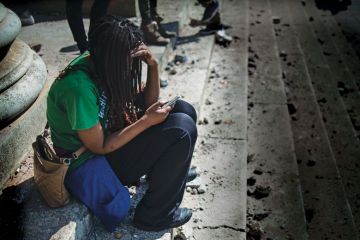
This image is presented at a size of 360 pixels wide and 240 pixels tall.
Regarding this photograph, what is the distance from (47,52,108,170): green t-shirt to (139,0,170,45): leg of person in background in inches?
116

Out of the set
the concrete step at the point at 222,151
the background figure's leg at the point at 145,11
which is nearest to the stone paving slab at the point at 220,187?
the concrete step at the point at 222,151

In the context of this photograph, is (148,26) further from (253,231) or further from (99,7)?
(253,231)

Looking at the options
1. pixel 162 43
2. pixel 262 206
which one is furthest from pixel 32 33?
pixel 262 206

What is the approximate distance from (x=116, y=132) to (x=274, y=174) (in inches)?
78.3

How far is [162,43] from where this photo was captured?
540 cm

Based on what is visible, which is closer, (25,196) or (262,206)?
(25,196)

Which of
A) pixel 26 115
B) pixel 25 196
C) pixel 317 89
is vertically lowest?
pixel 317 89

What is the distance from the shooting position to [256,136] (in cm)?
441

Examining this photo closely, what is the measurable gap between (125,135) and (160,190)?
49 cm

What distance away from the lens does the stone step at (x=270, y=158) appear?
3.31 metres

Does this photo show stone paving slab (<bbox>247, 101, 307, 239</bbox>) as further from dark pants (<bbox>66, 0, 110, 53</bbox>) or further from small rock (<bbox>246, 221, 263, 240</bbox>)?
dark pants (<bbox>66, 0, 110, 53</bbox>)

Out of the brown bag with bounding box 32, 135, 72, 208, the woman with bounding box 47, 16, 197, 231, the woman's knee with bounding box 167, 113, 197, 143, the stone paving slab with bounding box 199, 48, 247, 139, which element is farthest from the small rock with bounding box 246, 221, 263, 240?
the brown bag with bounding box 32, 135, 72, 208

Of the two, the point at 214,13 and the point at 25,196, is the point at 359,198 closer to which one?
the point at 25,196

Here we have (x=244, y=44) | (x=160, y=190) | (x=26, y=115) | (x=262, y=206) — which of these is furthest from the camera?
(x=244, y=44)
